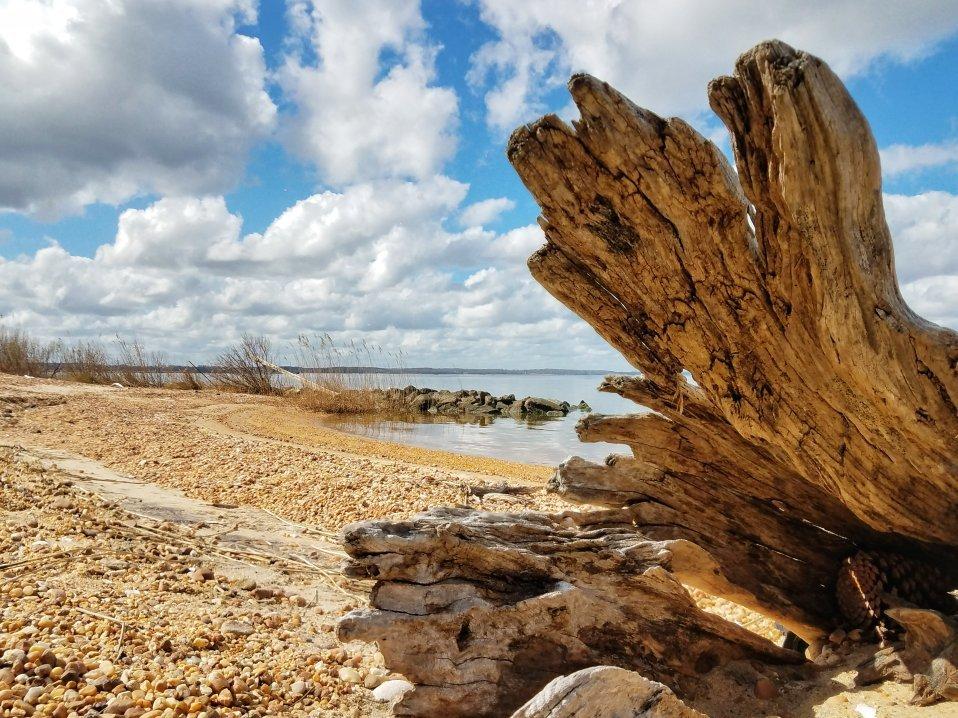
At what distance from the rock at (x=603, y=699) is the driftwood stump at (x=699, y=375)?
743mm

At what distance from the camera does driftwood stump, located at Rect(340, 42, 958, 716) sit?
2.52 metres

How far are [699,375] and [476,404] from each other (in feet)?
111

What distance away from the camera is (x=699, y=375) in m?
3.15

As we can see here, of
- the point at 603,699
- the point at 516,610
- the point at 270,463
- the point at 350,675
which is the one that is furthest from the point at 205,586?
the point at 270,463

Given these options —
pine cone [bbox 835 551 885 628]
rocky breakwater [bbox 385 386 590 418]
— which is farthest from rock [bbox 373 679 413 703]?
rocky breakwater [bbox 385 386 590 418]

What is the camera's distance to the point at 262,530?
21.5 ft

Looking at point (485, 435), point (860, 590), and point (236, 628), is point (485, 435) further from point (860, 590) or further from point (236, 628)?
point (860, 590)

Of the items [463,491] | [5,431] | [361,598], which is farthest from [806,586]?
[5,431]

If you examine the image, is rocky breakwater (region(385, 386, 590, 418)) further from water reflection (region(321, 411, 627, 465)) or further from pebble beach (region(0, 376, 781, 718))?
pebble beach (region(0, 376, 781, 718))

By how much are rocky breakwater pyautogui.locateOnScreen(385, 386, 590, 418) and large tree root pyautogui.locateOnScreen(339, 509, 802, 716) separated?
97.4ft

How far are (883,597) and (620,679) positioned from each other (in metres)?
1.95

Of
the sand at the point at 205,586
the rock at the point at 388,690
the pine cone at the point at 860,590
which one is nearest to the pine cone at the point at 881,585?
the pine cone at the point at 860,590

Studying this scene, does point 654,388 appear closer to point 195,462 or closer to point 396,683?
point 396,683

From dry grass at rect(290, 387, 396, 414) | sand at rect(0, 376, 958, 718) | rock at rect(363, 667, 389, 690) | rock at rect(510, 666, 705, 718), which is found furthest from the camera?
dry grass at rect(290, 387, 396, 414)
